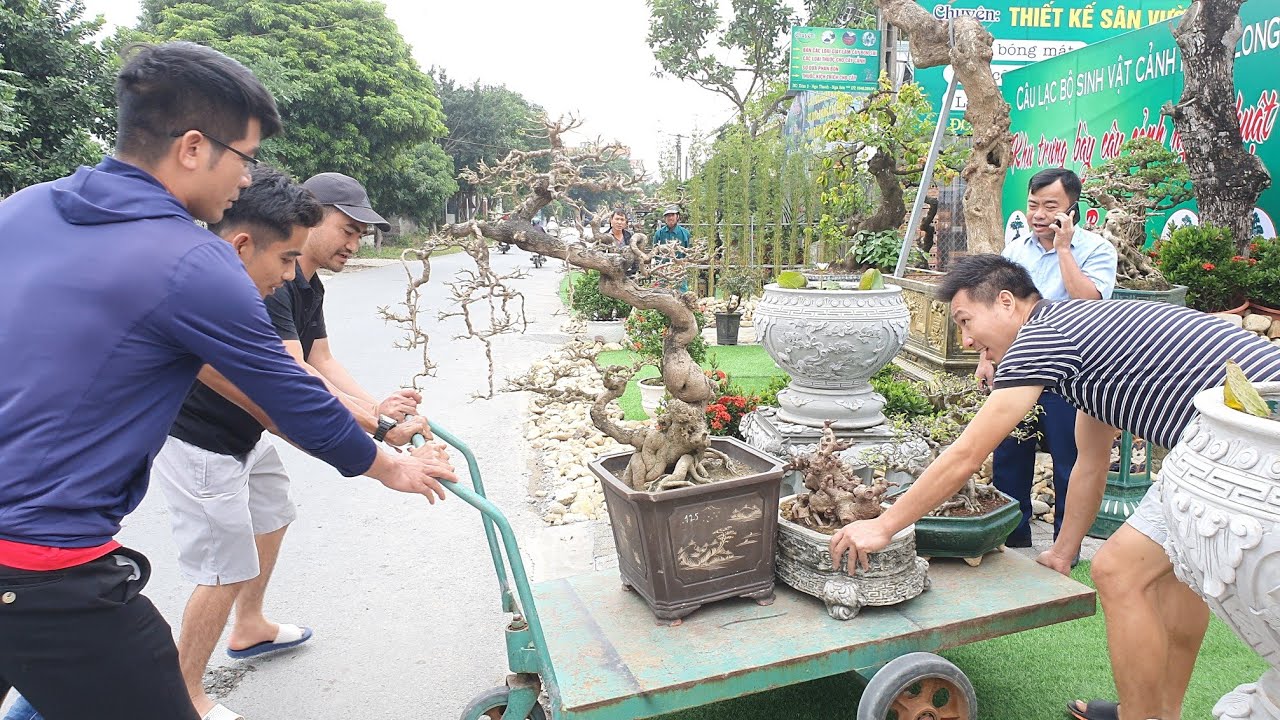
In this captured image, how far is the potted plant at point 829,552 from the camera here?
2320mm

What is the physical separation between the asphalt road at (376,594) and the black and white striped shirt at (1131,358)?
7.29ft

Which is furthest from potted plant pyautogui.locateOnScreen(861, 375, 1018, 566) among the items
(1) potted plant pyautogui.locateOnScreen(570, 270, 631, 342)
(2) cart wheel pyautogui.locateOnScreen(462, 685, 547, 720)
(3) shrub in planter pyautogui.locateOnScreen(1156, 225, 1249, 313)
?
(1) potted plant pyautogui.locateOnScreen(570, 270, 631, 342)

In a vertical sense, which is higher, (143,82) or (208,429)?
(143,82)

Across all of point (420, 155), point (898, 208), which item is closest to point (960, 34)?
point (898, 208)

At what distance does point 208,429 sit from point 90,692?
114 centimetres

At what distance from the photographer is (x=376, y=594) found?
383 cm

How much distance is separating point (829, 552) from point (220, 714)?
81.2 inches

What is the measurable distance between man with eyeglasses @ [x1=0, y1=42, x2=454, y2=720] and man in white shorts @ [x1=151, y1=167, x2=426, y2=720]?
2.37 ft

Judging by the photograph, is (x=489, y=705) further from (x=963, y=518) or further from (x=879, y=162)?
(x=879, y=162)

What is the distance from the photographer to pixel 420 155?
29.9 meters

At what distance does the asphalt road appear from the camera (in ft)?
9.77

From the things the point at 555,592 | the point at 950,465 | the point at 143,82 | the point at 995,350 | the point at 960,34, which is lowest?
the point at 555,592

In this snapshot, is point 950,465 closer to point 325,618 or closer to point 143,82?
point 143,82

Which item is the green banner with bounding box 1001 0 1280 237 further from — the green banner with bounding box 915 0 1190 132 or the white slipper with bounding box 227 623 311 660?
the white slipper with bounding box 227 623 311 660
